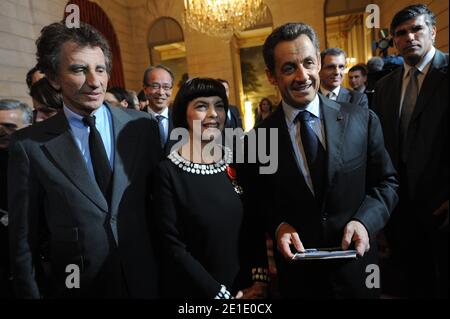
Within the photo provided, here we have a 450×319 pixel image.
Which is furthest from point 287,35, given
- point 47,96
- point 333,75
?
point 333,75

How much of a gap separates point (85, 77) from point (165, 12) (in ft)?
29.2

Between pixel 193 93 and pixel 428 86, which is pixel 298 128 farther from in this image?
pixel 428 86

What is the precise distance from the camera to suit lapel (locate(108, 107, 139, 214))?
1.35m

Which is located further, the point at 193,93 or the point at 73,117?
the point at 193,93

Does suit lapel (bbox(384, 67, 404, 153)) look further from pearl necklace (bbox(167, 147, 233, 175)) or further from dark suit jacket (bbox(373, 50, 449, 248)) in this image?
pearl necklace (bbox(167, 147, 233, 175))

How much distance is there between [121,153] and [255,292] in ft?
2.98

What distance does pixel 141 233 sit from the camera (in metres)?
1.44

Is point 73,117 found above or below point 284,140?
above

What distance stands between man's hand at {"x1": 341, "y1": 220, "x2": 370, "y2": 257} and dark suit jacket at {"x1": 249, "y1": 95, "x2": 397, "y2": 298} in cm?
4

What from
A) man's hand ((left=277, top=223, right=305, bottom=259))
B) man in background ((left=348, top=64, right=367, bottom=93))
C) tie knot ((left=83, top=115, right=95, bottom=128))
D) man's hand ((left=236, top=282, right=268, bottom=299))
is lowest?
man's hand ((left=236, top=282, right=268, bottom=299))

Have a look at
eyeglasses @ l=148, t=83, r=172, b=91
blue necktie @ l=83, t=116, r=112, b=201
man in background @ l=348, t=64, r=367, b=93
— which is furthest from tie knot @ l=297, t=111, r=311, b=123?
man in background @ l=348, t=64, r=367, b=93

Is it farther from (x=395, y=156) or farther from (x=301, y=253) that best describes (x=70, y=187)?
(x=395, y=156)

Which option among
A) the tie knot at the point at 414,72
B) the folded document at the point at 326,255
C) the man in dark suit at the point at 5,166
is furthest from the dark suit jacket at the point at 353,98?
the man in dark suit at the point at 5,166

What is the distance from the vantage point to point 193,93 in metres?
1.50
